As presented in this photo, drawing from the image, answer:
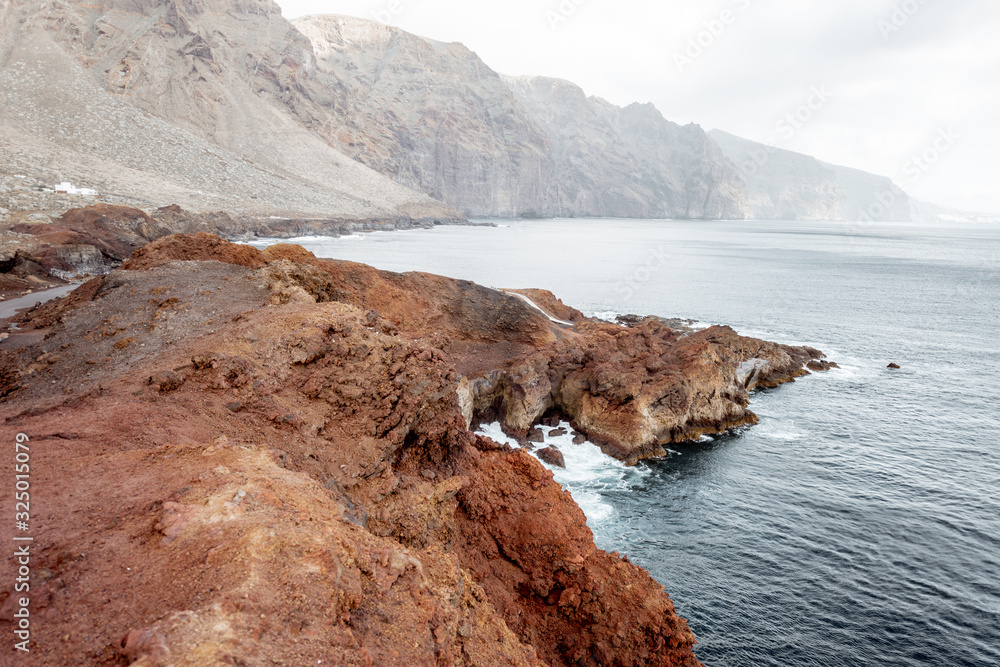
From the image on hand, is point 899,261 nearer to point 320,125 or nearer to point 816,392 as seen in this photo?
point 816,392

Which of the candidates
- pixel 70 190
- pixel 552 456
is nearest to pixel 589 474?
pixel 552 456

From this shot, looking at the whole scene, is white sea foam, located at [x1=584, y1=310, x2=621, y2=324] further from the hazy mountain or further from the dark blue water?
the hazy mountain

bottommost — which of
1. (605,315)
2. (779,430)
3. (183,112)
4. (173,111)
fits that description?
(779,430)

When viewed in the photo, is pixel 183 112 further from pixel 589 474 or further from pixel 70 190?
pixel 589 474

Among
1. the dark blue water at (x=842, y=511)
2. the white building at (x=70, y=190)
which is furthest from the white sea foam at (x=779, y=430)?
the white building at (x=70, y=190)

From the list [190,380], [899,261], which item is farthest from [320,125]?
[190,380]

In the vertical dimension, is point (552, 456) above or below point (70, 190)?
below

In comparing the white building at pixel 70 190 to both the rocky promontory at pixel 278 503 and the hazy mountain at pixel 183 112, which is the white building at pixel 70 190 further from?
the rocky promontory at pixel 278 503
